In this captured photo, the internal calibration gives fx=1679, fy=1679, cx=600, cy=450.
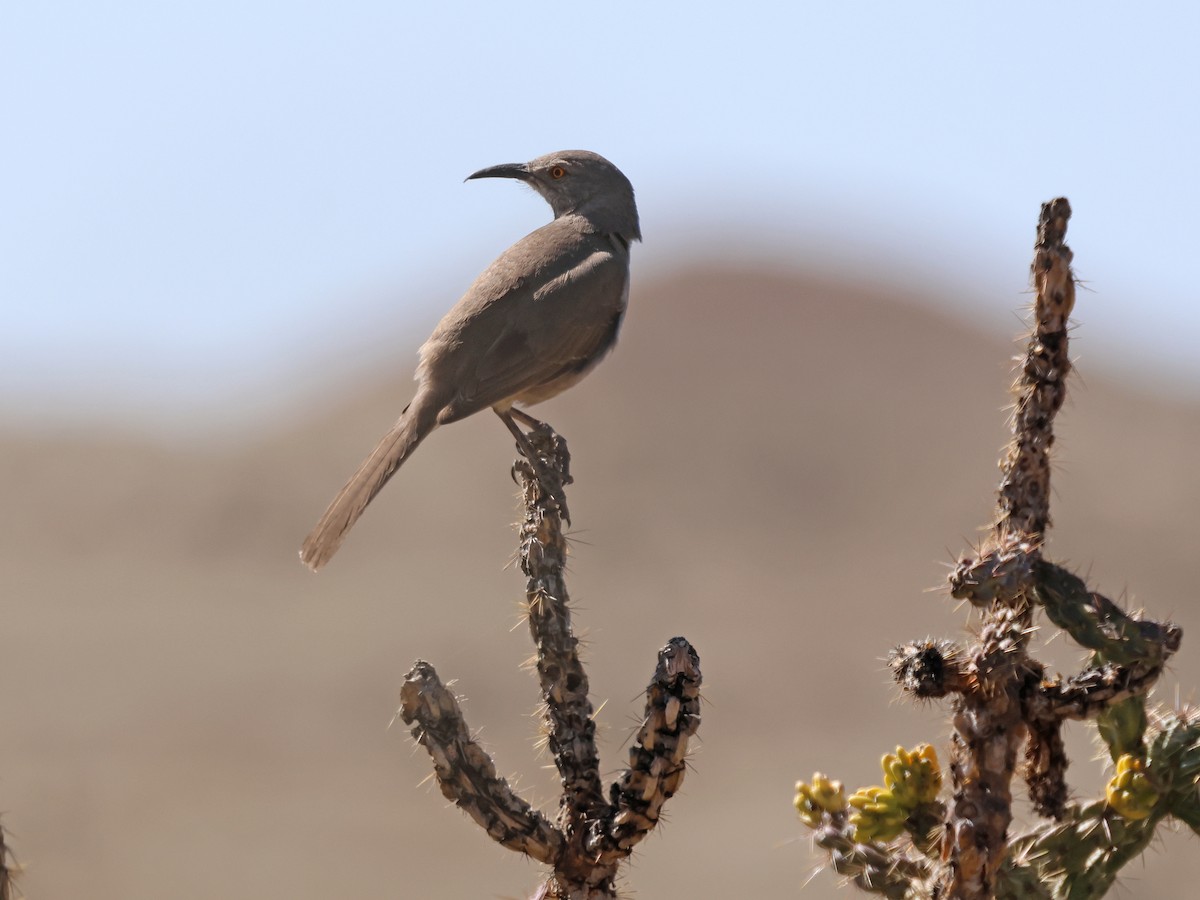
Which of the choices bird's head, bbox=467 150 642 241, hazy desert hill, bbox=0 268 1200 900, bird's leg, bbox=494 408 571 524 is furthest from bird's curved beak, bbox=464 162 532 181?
hazy desert hill, bbox=0 268 1200 900

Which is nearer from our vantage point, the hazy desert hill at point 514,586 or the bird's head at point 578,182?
the bird's head at point 578,182

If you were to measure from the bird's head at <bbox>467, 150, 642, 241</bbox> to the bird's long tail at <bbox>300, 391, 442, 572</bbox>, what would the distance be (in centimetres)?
190

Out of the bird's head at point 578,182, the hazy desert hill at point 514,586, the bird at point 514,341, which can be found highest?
the hazy desert hill at point 514,586

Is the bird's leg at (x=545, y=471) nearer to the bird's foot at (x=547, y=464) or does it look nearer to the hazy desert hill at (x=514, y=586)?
the bird's foot at (x=547, y=464)

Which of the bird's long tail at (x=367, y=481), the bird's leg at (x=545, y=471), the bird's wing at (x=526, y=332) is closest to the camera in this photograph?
the bird's leg at (x=545, y=471)

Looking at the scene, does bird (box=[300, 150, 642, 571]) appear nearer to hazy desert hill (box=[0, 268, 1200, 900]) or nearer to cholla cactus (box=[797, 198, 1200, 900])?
cholla cactus (box=[797, 198, 1200, 900])

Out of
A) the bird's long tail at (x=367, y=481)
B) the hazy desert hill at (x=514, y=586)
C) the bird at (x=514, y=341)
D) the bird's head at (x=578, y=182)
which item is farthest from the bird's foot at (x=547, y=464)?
the hazy desert hill at (x=514, y=586)

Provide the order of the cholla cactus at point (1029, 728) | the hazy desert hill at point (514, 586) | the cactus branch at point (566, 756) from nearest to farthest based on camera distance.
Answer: the cholla cactus at point (1029, 728)
the cactus branch at point (566, 756)
the hazy desert hill at point (514, 586)

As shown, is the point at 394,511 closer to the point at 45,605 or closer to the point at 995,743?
the point at 45,605

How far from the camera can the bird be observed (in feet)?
24.0

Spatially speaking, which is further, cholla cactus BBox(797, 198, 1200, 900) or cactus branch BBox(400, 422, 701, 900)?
cactus branch BBox(400, 422, 701, 900)

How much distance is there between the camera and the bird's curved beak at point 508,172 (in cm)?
902

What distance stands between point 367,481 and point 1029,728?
331cm

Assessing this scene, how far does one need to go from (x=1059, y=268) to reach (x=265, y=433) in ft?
145
